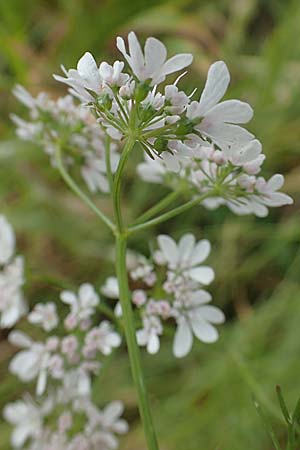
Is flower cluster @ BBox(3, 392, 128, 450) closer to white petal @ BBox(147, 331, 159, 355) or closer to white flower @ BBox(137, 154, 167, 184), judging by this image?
white petal @ BBox(147, 331, 159, 355)

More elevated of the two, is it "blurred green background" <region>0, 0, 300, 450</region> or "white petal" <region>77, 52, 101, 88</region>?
"white petal" <region>77, 52, 101, 88</region>

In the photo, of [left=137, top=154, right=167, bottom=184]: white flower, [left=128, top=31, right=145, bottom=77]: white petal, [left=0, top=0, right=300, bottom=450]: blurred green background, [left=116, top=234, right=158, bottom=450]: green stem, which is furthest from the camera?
[left=0, top=0, right=300, bottom=450]: blurred green background

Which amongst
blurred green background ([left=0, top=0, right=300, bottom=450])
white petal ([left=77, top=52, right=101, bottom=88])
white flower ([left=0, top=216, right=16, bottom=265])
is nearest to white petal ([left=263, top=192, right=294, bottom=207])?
white petal ([left=77, top=52, right=101, bottom=88])

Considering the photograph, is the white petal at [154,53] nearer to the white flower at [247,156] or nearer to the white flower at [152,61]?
the white flower at [152,61]

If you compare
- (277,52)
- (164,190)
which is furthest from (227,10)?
(164,190)

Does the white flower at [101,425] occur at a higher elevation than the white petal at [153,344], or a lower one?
lower

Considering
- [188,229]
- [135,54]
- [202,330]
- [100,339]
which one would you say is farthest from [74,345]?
[188,229]

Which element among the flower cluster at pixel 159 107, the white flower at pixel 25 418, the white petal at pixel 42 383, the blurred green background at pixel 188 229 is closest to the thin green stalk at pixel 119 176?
the flower cluster at pixel 159 107
